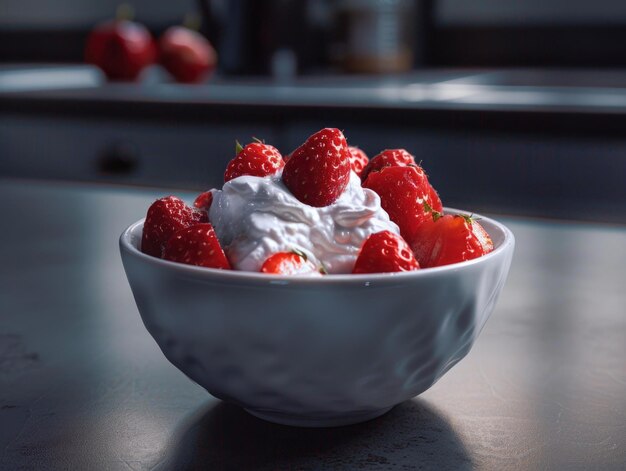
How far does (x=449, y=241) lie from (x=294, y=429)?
0.50ft

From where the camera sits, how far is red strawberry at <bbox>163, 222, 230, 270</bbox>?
0.50 meters

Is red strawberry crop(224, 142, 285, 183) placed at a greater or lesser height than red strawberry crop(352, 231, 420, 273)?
greater

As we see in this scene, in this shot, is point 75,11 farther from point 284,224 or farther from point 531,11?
point 284,224

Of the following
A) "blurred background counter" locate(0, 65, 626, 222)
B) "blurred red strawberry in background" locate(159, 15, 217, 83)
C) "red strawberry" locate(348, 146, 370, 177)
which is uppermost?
"red strawberry" locate(348, 146, 370, 177)

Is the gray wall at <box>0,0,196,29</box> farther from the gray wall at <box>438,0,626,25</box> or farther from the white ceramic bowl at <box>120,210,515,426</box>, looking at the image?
the white ceramic bowl at <box>120,210,515,426</box>

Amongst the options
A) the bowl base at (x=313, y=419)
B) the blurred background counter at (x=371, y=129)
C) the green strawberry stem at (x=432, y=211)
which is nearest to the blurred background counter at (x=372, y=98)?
the blurred background counter at (x=371, y=129)

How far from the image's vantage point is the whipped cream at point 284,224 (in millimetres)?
528

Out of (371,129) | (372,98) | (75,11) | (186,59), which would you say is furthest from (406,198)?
(75,11)

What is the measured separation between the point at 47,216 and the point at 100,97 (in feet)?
2.45

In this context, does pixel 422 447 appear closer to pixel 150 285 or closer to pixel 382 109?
pixel 150 285

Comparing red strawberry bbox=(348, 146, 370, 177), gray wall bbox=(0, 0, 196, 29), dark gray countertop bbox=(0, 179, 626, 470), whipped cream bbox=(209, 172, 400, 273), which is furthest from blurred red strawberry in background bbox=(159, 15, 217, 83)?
whipped cream bbox=(209, 172, 400, 273)

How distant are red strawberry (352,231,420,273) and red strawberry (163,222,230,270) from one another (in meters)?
0.08

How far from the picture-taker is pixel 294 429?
1.66 ft

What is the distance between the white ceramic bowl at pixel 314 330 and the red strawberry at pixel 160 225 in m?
0.07
